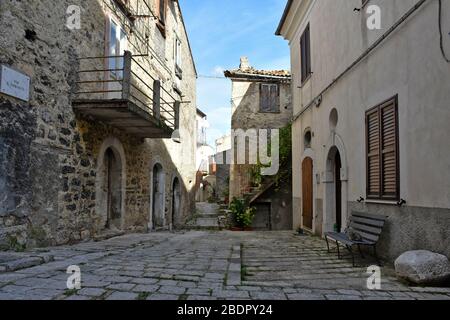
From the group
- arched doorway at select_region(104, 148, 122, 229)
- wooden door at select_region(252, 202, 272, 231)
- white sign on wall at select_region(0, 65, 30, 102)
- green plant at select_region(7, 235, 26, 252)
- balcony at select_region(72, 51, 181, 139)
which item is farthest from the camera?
wooden door at select_region(252, 202, 272, 231)

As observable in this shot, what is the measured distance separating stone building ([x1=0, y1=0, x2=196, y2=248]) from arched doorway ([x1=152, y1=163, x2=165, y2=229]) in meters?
0.34

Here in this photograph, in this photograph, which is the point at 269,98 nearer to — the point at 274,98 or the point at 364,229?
the point at 274,98

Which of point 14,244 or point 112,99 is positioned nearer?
point 14,244

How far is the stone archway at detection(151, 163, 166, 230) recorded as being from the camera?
1241 cm

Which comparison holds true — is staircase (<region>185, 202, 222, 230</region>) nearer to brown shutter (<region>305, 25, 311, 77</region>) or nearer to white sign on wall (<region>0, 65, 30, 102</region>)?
brown shutter (<region>305, 25, 311, 77</region>)

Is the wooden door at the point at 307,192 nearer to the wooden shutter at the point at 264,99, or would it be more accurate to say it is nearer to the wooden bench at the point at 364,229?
the wooden bench at the point at 364,229

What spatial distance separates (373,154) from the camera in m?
6.07

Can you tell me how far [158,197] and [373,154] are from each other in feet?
27.0

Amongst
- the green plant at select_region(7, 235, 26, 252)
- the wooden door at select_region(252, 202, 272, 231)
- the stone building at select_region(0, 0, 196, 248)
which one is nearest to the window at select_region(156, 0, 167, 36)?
the stone building at select_region(0, 0, 196, 248)

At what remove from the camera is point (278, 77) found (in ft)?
58.0

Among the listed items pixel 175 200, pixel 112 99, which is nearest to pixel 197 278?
pixel 112 99

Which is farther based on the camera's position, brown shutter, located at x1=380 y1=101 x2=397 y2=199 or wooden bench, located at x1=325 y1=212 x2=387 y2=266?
brown shutter, located at x1=380 y1=101 x2=397 y2=199

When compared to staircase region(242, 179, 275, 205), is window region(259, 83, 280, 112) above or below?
above
